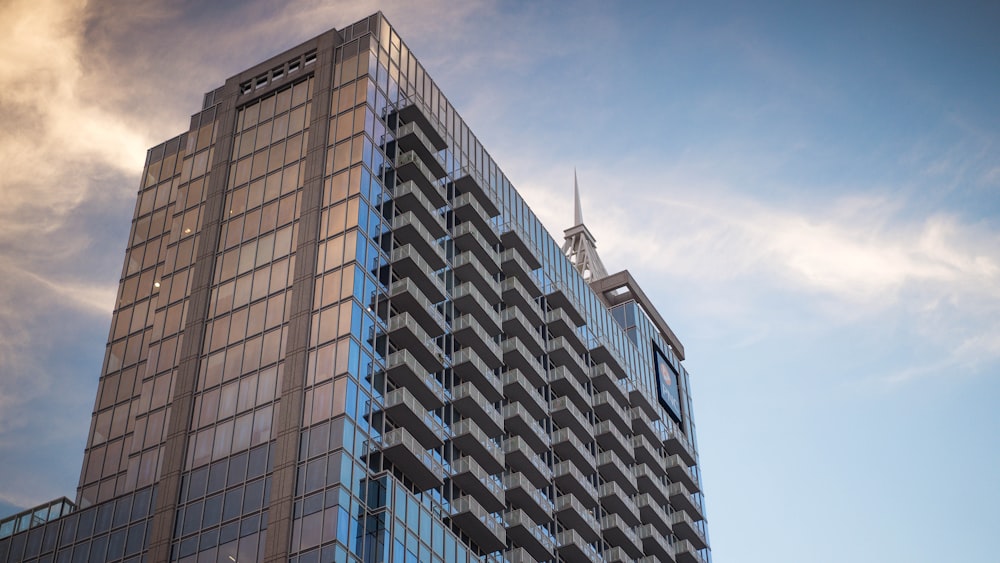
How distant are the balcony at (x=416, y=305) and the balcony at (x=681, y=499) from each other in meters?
40.2

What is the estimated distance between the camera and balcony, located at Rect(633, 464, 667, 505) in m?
112

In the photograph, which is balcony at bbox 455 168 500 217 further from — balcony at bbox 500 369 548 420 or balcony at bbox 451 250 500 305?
balcony at bbox 500 369 548 420

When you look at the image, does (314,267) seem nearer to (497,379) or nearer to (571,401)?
(497,379)

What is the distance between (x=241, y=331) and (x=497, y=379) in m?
19.5

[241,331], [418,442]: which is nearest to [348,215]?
[241,331]

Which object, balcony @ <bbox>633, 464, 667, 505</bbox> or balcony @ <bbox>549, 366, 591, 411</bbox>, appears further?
balcony @ <bbox>633, 464, 667, 505</bbox>

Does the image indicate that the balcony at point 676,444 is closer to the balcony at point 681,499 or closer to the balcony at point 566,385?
the balcony at point 681,499

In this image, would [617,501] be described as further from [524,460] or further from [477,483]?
[477,483]

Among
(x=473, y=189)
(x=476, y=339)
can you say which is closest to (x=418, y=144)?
(x=473, y=189)

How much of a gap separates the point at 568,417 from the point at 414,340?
23.6m

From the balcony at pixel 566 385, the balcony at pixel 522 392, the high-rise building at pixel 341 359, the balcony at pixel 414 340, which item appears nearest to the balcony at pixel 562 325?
the high-rise building at pixel 341 359

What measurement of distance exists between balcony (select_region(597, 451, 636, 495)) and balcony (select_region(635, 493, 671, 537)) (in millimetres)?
2269

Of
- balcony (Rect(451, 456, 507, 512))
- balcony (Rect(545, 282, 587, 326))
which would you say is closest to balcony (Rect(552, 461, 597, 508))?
balcony (Rect(451, 456, 507, 512))

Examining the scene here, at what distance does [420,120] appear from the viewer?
9225 cm
